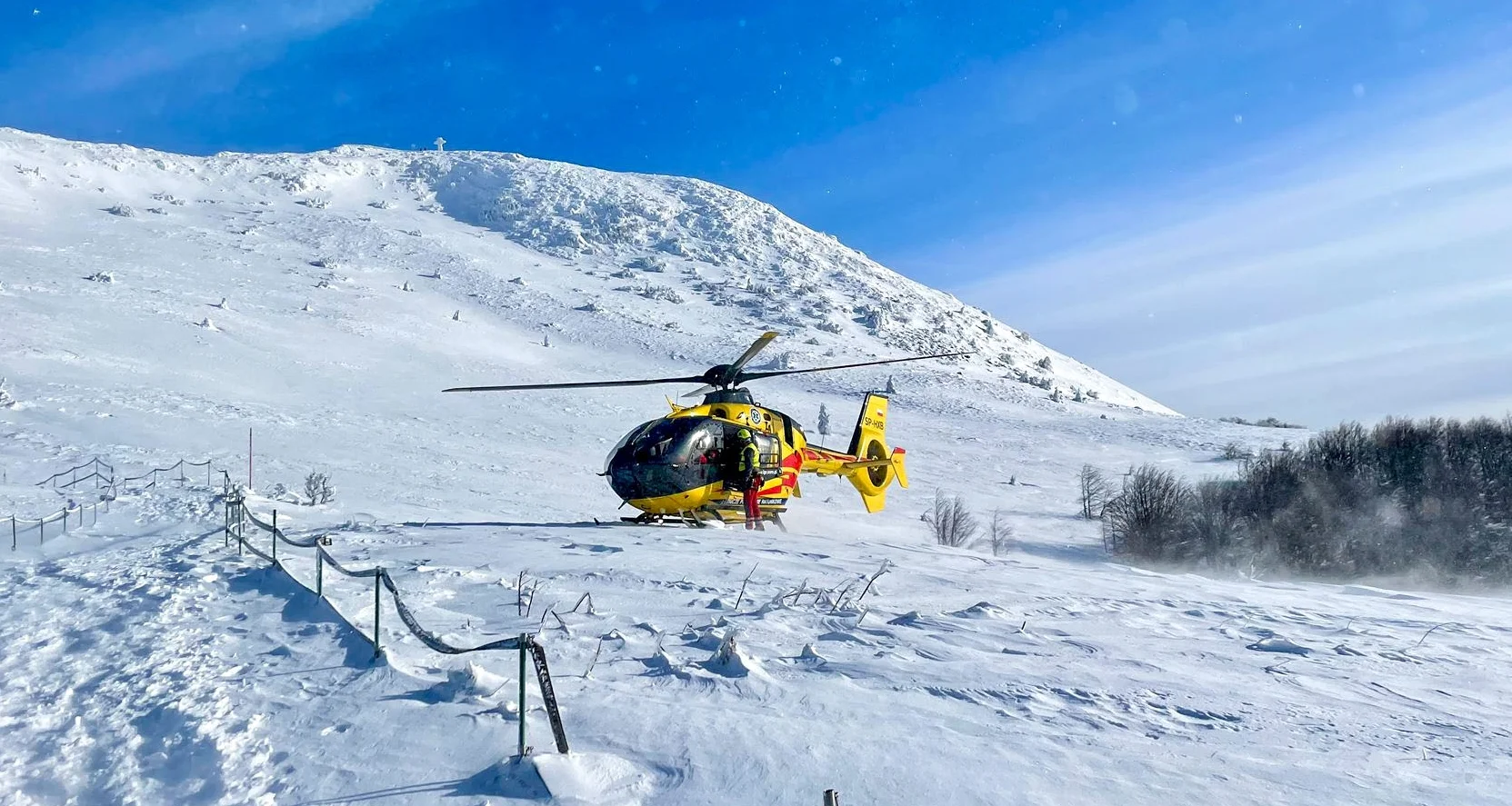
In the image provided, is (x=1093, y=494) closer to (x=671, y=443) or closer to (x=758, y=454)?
(x=758, y=454)

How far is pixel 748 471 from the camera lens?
16594 millimetres

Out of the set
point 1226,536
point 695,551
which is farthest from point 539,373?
point 695,551

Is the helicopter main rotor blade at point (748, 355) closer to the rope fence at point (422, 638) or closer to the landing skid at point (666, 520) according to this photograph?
the landing skid at point (666, 520)

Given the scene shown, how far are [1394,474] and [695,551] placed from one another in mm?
27232

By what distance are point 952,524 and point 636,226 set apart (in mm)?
73256

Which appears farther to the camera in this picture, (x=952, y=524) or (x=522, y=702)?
(x=952, y=524)

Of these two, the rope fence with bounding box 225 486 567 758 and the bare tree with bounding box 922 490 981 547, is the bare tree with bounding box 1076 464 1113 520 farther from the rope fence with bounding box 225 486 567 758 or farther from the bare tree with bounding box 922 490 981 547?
the rope fence with bounding box 225 486 567 758

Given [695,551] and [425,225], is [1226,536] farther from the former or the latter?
[425,225]

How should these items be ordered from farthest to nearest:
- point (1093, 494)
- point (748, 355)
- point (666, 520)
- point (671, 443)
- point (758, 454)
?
point (1093, 494)
point (758, 454)
point (666, 520)
point (748, 355)
point (671, 443)

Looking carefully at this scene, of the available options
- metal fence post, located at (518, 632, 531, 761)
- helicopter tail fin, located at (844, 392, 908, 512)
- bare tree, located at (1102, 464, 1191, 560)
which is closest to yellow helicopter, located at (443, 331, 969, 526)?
helicopter tail fin, located at (844, 392, 908, 512)

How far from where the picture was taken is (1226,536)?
28.0 m

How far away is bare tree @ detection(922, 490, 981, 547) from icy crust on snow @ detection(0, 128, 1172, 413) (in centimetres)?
3275

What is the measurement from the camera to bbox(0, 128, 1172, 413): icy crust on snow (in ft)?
240

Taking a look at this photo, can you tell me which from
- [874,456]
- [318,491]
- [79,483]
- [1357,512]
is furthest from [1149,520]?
[79,483]
